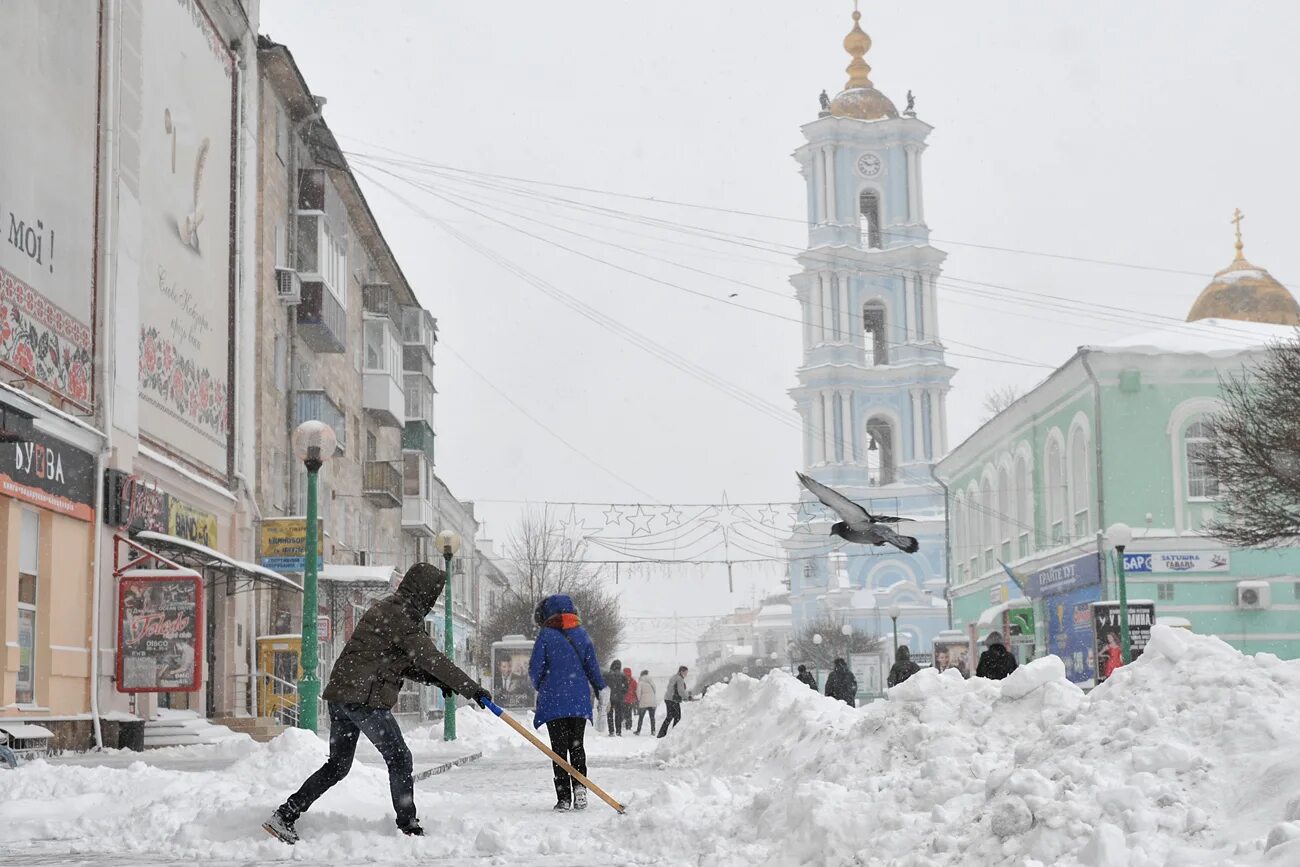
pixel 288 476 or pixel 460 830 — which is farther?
pixel 288 476

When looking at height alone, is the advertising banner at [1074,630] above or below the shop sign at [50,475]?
below

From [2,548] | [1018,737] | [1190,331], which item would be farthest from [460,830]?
[1190,331]

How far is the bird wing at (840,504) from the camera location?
1695 cm

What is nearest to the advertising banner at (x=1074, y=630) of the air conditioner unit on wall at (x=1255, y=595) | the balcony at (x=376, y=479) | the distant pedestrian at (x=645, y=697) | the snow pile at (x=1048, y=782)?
the air conditioner unit on wall at (x=1255, y=595)

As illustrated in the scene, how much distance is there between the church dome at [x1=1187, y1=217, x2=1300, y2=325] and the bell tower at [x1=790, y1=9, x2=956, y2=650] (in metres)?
20.7

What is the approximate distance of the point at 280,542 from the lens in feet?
98.7

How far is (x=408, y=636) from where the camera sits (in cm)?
929

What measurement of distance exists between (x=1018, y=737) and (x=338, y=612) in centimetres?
Result: 3139

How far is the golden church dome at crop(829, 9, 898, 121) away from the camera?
81375 mm

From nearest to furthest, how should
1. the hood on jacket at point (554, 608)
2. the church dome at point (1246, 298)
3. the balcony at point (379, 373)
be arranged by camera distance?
the hood on jacket at point (554, 608), the balcony at point (379, 373), the church dome at point (1246, 298)

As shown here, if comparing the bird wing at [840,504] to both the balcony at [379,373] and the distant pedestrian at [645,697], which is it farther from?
the balcony at [379,373]

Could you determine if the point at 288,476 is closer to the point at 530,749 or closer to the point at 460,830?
the point at 530,749

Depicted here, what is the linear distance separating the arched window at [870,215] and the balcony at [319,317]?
46994 millimetres

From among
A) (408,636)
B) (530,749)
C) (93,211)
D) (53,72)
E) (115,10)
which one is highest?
A: (115,10)
